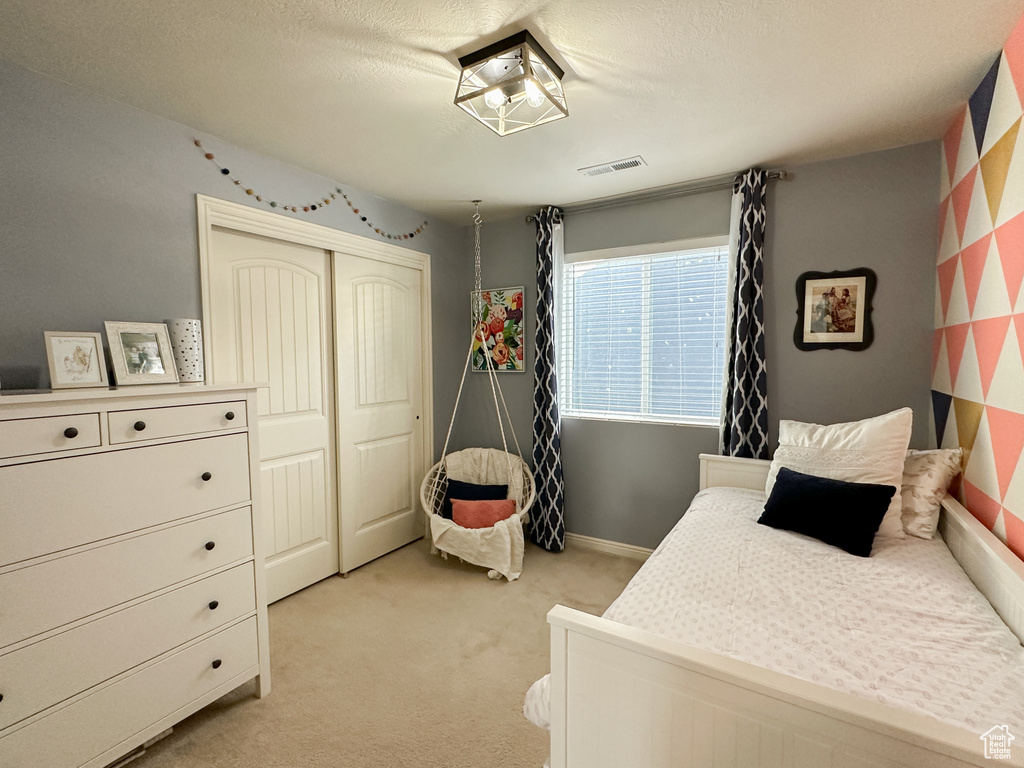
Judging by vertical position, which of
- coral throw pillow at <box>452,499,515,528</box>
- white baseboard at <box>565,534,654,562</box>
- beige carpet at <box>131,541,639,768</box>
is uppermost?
coral throw pillow at <box>452,499,515,528</box>

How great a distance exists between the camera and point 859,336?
251cm

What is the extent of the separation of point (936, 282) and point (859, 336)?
40 centimetres

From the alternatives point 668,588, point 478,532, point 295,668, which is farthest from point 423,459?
point 668,588

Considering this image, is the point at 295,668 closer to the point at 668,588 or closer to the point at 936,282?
the point at 668,588

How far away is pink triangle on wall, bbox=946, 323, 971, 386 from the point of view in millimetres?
1971

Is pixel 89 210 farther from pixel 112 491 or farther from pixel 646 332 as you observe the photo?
pixel 646 332

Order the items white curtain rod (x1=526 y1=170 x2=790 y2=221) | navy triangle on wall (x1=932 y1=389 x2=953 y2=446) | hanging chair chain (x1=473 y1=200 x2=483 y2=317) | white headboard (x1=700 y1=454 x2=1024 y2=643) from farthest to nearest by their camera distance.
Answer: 1. hanging chair chain (x1=473 y1=200 x2=483 y2=317)
2. white curtain rod (x1=526 y1=170 x2=790 y2=221)
3. navy triangle on wall (x1=932 y1=389 x2=953 y2=446)
4. white headboard (x1=700 y1=454 x2=1024 y2=643)

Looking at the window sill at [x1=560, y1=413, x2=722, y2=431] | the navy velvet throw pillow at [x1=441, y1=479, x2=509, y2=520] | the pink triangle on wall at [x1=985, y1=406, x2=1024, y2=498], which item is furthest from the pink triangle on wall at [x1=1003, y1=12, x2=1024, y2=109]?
the navy velvet throw pillow at [x1=441, y1=479, x2=509, y2=520]

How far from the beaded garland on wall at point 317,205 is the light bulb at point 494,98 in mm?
1352

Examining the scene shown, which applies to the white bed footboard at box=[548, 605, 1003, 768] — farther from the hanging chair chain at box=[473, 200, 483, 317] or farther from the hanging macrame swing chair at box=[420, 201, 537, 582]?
the hanging chair chain at box=[473, 200, 483, 317]

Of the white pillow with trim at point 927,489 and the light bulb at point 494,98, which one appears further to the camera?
the white pillow with trim at point 927,489

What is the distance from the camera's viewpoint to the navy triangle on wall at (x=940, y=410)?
2145 millimetres

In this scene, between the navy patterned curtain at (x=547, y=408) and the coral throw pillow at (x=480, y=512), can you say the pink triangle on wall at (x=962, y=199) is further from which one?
the coral throw pillow at (x=480, y=512)

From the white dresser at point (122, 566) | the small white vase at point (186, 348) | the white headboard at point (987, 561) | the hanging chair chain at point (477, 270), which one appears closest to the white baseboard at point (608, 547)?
the white headboard at point (987, 561)
